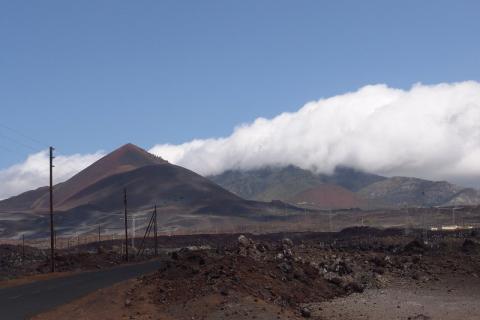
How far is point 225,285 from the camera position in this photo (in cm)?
3114

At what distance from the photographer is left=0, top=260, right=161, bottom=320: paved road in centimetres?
3338

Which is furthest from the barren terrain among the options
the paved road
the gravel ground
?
the paved road

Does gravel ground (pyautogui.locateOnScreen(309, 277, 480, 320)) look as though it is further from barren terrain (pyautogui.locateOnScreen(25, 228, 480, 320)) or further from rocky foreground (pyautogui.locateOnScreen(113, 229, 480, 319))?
rocky foreground (pyautogui.locateOnScreen(113, 229, 480, 319))

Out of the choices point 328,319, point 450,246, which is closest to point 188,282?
point 328,319

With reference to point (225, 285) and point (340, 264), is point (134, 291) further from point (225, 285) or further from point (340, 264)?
point (340, 264)

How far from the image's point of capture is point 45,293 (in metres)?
40.6

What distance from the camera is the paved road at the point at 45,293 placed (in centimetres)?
3338

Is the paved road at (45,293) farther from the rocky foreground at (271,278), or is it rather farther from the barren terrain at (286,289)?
the rocky foreground at (271,278)

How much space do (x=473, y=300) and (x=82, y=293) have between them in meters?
Answer: 20.8

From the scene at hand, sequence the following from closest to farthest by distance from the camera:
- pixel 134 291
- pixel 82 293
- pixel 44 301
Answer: pixel 134 291, pixel 44 301, pixel 82 293

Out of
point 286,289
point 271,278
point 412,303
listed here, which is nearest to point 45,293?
point 271,278

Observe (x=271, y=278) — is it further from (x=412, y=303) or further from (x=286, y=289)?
(x=412, y=303)

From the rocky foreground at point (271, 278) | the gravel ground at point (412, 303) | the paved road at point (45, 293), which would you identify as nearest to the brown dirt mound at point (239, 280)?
the rocky foreground at point (271, 278)

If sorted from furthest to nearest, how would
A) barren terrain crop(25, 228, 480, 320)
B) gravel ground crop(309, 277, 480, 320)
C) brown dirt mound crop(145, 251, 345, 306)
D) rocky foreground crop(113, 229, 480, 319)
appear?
brown dirt mound crop(145, 251, 345, 306)
gravel ground crop(309, 277, 480, 320)
barren terrain crop(25, 228, 480, 320)
rocky foreground crop(113, 229, 480, 319)
